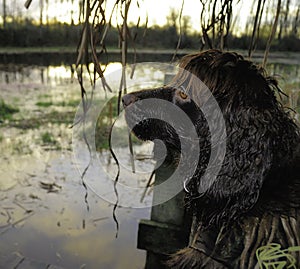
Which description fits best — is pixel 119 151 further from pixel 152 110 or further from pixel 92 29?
pixel 92 29

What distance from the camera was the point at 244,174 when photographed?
1.52m

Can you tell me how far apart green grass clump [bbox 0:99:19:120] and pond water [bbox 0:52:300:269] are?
465 millimetres

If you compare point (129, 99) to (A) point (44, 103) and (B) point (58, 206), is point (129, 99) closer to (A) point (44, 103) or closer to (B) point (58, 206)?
(B) point (58, 206)

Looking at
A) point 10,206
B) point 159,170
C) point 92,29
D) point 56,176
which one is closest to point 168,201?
point 159,170

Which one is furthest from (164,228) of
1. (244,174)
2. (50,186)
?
(50,186)

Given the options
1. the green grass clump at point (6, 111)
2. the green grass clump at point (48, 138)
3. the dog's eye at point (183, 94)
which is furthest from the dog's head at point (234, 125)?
the green grass clump at point (6, 111)

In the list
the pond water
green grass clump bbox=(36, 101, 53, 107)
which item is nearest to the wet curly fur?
the pond water

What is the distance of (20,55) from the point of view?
2214 centimetres

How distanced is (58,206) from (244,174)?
3.57 meters

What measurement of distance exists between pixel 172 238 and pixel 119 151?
3997 millimetres

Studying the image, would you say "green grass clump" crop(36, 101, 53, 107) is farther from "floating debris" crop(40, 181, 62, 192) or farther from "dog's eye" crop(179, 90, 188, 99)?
"dog's eye" crop(179, 90, 188, 99)

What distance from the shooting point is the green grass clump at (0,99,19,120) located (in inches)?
349

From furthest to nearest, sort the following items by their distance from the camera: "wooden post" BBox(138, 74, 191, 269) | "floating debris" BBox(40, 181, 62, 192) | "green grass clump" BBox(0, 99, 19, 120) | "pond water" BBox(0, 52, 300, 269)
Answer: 1. "green grass clump" BBox(0, 99, 19, 120)
2. "floating debris" BBox(40, 181, 62, 192)
3. "pond water" BBox(0, 52, 300, 269)
4. "wooden post" BBox(138, 74, 191, 269)

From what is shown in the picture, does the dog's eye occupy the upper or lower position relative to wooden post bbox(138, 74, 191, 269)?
upper
